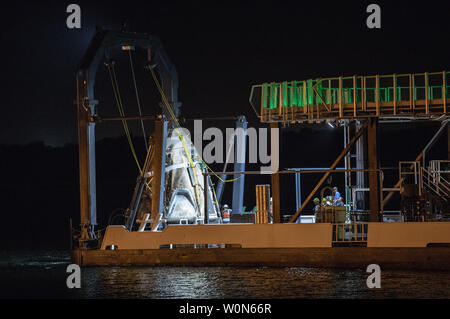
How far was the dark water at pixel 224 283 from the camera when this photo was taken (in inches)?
812

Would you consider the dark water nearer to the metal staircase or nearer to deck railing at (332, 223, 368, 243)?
deck railing at (332, 223, 368, 243)

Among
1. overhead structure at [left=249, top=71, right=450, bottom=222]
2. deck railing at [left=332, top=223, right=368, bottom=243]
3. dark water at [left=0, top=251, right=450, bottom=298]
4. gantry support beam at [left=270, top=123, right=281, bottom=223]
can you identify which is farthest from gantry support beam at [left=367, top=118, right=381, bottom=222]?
→ gantry support beam at [left=270, top=123, right=281, bottom=223]

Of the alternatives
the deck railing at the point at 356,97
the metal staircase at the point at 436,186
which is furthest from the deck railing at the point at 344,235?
the deck railing at the point at 356,97

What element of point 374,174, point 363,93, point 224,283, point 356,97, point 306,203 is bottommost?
point 224,283

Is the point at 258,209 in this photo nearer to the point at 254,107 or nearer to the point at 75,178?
the point at 254,107

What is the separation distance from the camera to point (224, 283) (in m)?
22.5

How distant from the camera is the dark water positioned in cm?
2062

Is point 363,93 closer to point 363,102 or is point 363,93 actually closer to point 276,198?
point 363,102

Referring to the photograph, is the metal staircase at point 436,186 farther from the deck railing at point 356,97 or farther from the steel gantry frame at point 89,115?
the steel gantry frame at point 89,115

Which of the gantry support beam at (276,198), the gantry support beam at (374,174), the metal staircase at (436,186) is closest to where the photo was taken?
the gantry support beam at (374,174)

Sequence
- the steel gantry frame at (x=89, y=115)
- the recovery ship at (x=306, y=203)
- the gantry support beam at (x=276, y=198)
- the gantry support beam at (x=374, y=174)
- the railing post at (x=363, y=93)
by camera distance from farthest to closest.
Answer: the steel gantry frame at (x=89, y=115) → the gantry support beam at (x=276, y=198) → the railing post at (x=363, y=93) → the gantry support beam at (x=374, y=174) → the recovery ship at (x=306, y=203)

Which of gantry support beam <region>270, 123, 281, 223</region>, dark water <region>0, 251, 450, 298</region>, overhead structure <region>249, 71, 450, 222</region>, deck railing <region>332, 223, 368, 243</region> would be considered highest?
overhead structure <region>249, 71, 450, 222</region>

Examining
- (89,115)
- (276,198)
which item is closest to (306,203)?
(276,198)

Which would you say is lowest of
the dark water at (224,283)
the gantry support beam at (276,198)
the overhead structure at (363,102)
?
the dark water at (224,283)
